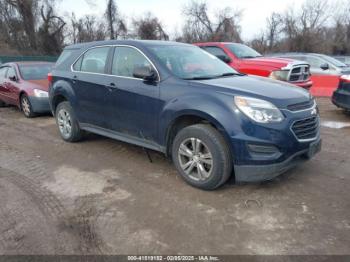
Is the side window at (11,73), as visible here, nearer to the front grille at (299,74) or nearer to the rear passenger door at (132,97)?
the rear passenger door at (132,97)

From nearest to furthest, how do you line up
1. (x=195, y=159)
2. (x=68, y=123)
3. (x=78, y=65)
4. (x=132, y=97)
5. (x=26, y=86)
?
(x=195, y=159), (x=132, y=97), (x=78, y=65), (x=68, y=123), (x=26, y=86)

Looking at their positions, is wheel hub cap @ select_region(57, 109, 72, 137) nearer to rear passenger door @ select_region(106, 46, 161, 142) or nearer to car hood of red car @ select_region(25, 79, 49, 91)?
rear passenger door @ select_region(106, 46, 161, 142)

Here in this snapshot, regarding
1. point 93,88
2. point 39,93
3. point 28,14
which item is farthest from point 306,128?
point 28,14

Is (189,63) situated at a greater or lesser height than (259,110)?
greater

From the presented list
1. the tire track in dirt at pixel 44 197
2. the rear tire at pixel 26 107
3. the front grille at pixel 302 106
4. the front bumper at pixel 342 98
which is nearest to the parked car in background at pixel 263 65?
the front bumper at pixel 342 98

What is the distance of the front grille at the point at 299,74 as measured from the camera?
8.47 metres

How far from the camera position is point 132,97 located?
4699mm

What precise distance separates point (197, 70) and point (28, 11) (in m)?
40.8

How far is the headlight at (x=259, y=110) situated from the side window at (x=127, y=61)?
4.90 ft

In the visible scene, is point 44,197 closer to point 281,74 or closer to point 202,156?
point 202,156

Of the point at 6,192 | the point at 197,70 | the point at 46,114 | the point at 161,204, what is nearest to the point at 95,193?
the point at 161,204

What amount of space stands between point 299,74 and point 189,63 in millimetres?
4975

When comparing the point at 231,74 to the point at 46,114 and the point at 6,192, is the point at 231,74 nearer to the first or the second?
the point at 6,192

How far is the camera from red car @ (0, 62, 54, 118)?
28.7 ft
